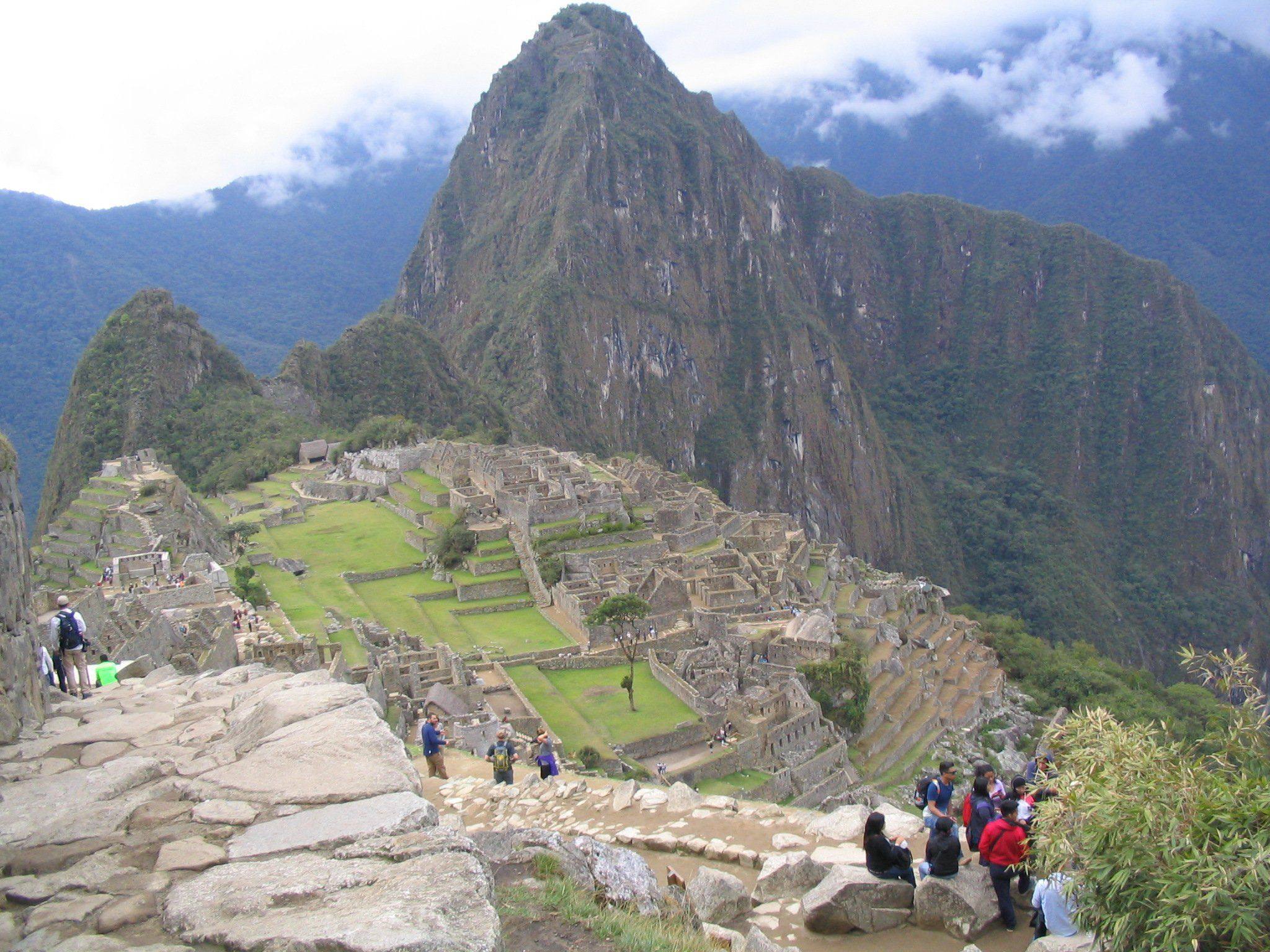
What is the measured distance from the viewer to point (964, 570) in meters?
120

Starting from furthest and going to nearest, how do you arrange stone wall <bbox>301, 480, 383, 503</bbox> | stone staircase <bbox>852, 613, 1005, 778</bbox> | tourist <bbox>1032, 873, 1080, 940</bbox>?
stone wall <bbox>301, 480, 383, 503</bbox>
stone staircase <bbox>852, 613, 1005, 778</bbox>
tourist <bbox>1032, 873, 1080, 940</bbox>

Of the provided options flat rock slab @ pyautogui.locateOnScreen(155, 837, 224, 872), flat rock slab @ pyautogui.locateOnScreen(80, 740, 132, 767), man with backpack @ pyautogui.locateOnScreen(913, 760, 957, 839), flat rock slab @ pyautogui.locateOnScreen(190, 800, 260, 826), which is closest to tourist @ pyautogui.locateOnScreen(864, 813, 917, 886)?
man with backpack @ pyautogui.locateOnScreen(913, 760, 957, 839)

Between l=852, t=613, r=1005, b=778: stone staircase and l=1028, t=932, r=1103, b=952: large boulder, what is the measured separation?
18417mm

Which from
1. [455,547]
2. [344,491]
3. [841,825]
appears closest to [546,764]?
[841,825]

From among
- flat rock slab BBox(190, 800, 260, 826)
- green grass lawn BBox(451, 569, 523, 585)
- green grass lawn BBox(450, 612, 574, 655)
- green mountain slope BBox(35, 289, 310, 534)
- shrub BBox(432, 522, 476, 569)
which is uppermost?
green mountain slope BBox(35, 289, 310, 534)

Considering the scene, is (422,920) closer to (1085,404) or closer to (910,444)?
(910,444)

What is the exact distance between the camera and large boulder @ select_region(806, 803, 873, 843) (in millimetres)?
9195

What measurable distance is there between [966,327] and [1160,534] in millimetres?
56229

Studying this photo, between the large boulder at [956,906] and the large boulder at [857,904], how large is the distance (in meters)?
0.10

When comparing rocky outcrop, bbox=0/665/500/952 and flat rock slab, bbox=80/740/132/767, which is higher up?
flat rock slab, bbox=80/740/132/767

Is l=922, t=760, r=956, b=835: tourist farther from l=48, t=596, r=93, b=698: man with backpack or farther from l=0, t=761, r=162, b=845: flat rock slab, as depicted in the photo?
l=48, t=596, r=93, b=698: man with backpack

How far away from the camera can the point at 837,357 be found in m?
143

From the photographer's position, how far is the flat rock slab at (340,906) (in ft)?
13.2

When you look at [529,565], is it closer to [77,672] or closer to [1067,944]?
[77,672]
